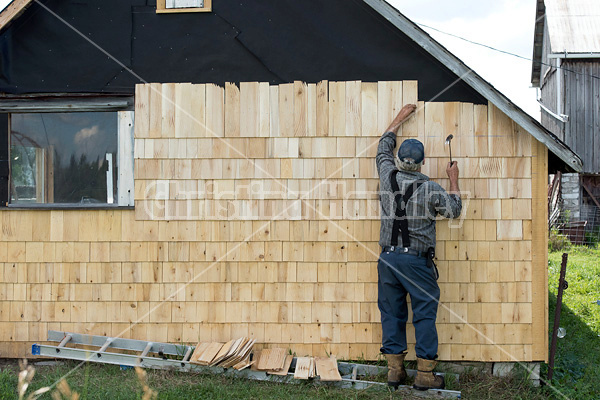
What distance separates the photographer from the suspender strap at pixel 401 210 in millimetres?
4871

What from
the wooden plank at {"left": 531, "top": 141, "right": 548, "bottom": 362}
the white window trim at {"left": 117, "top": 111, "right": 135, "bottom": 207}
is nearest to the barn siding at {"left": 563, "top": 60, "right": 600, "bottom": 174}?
the wooden plank at {"left": 531, "top": 141, "right": 548, "bottom": 362}

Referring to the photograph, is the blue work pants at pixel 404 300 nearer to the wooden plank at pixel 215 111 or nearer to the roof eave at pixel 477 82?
the roof eave at pixel 477 82

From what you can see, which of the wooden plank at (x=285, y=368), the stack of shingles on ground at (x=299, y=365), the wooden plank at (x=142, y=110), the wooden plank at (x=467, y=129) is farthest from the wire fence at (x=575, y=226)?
the wooden plank at (x=142, y=110)

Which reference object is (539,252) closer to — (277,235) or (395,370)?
(395,370)

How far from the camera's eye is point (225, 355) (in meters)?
5.02

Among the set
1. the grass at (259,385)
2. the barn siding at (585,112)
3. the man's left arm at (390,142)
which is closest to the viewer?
the grass at (259,385)

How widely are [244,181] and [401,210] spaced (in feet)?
5.43

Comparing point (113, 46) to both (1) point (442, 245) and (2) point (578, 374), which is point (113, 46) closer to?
(1) point (442, 245)

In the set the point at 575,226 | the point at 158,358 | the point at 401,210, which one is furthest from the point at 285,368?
the point at 575,226

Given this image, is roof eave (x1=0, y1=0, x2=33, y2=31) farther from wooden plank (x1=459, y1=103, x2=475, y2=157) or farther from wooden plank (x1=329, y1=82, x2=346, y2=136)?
wooden plank (x1=459, y1=103, x2=475, y2=157)

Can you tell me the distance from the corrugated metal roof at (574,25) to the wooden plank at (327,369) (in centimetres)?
1384

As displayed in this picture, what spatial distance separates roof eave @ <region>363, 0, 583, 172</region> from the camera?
5.05 metres

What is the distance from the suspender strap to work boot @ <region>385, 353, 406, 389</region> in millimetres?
1090

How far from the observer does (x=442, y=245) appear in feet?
17.7
